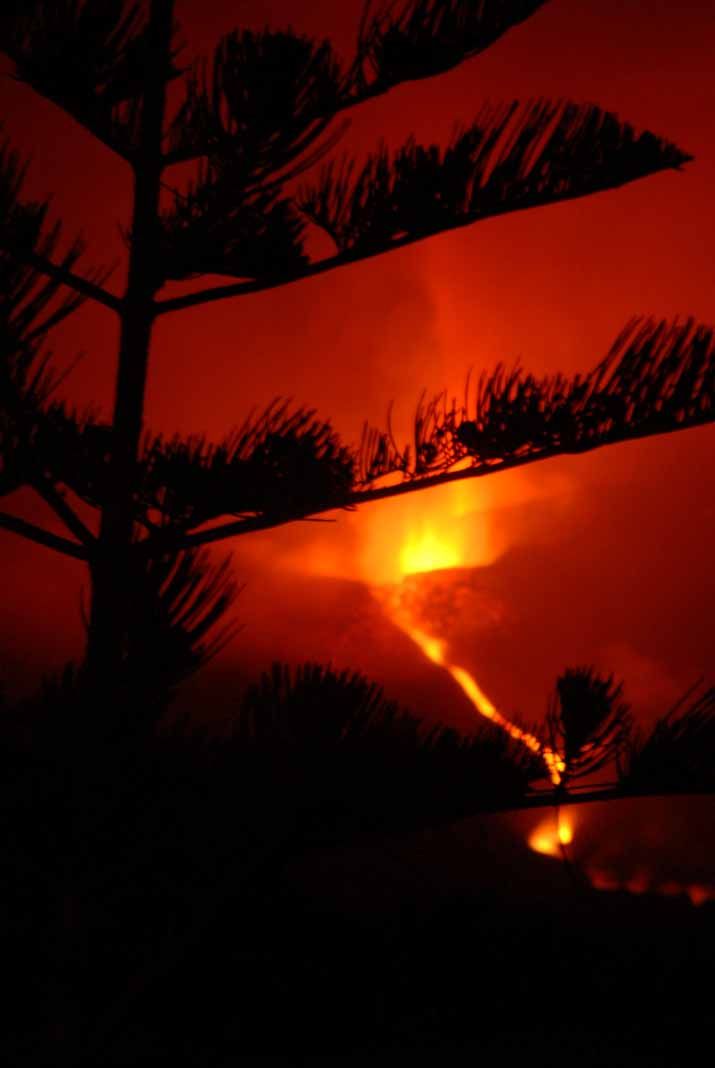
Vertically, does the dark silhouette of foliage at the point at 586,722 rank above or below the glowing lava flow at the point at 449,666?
below

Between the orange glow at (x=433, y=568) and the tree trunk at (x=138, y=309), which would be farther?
the orange glow at (x=433, y=568)

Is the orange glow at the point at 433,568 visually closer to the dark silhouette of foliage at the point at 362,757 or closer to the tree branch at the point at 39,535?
the dark silhouette of foliage at the point at 362,757

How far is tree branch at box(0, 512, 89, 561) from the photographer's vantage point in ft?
3.52

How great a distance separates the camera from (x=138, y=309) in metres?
1.16

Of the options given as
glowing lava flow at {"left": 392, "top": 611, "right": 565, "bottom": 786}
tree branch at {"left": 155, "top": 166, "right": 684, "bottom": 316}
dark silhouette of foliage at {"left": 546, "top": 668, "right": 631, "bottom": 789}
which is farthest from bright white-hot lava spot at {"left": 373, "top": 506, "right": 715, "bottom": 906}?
tree branch at {"left": 155, "top": 166, "right": 684, "bottom": 316}

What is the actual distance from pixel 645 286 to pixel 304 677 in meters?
1.28

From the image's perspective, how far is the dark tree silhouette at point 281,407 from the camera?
92cm

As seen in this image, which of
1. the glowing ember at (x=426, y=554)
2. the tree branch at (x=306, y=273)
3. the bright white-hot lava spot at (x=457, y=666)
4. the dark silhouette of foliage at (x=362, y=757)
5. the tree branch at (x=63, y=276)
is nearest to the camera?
the dark silhouette of foliage at (x=362, y=757)

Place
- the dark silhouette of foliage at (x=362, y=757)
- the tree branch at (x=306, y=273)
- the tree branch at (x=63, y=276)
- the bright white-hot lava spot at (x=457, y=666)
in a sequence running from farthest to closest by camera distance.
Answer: the bright white-hot lava spot at (x=457, y=666), the tree branch at (x=306, y=273), the tree branch at (x=63, y=276), the dark silhouette of foliage at (x=362, y=757)

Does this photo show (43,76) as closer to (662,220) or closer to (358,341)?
(358,341)

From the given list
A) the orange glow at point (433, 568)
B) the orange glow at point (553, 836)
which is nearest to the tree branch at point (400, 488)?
the orange glow at point (433, 568)

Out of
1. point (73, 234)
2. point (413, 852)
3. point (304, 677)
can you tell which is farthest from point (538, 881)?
point (73, 234)

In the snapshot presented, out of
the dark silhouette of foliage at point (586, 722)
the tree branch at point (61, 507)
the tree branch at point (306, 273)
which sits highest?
the tree branch at point (306, 273)

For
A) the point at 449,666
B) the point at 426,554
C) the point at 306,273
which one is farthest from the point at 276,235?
the point at 449,666
